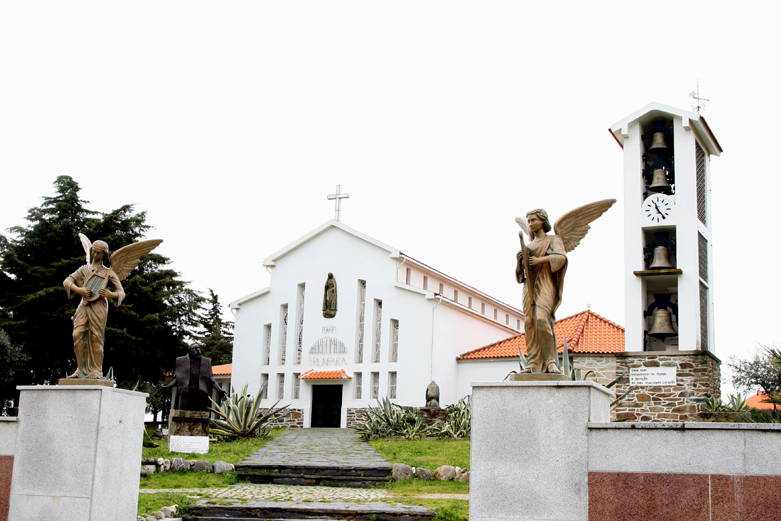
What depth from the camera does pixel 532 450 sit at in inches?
319

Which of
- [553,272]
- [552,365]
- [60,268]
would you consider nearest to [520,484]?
[552,365]

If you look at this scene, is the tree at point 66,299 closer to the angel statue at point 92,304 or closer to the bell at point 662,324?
the bell at point 662,324

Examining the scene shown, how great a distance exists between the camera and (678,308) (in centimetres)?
2148

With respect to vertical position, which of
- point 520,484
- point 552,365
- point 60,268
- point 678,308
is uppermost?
point 60,268

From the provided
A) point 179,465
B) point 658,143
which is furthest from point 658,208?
point 179,465

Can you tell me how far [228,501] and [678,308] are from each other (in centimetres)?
1452

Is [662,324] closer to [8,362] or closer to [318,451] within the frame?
[318,451]

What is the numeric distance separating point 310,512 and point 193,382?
8.90 meters

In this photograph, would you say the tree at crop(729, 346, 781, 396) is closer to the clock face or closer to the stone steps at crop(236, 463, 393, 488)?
the clock face

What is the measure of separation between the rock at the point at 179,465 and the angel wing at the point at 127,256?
5.76 m

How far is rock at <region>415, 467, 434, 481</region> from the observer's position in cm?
1442

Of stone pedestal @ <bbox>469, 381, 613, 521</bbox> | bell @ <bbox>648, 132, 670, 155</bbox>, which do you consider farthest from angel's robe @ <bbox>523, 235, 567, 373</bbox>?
bell @ <bbox>648, 132, 670, 155</bbox>

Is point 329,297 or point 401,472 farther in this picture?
point 329,297

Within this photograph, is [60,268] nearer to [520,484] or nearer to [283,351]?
[283,351]
